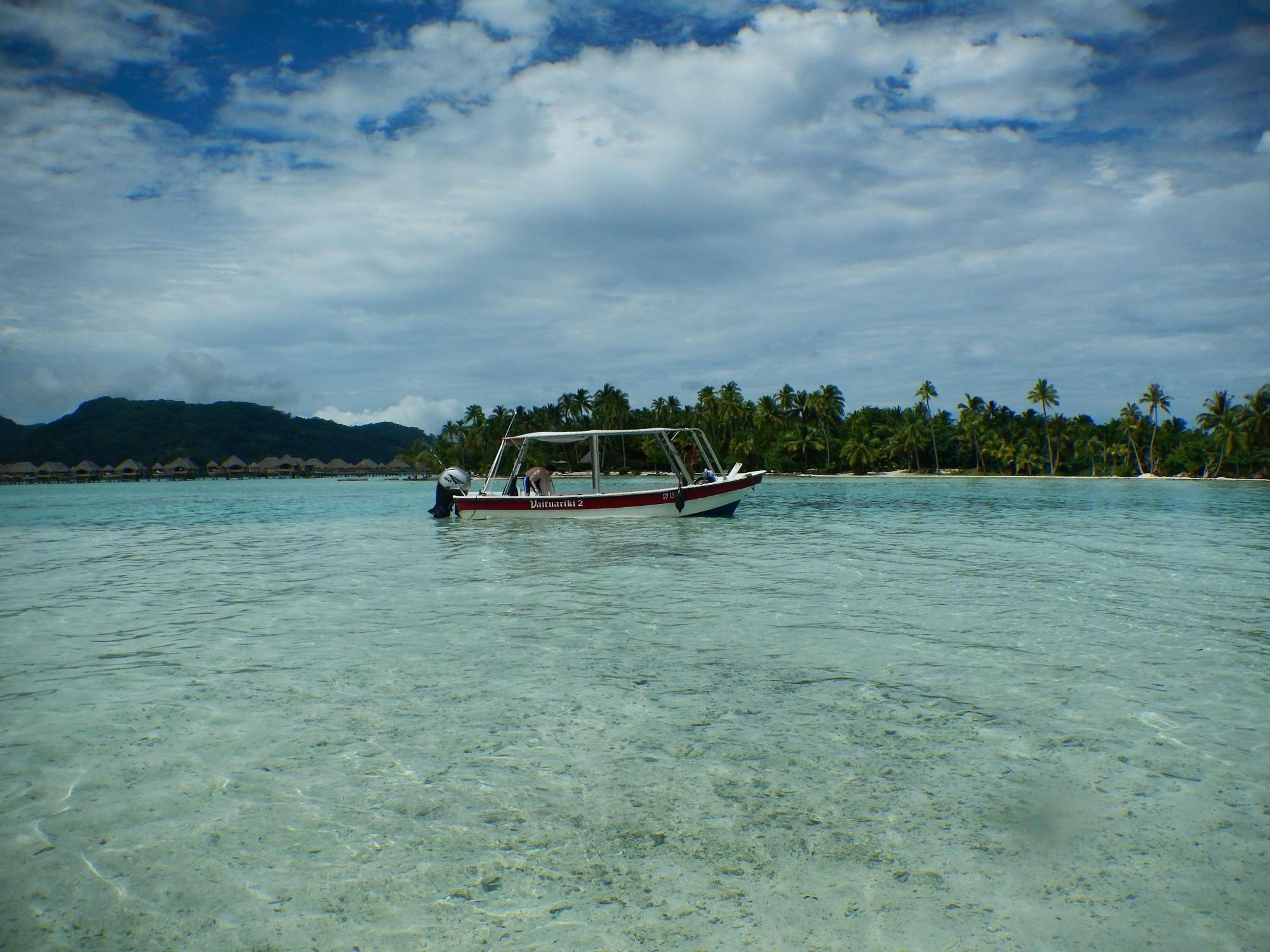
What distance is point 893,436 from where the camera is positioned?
4166 inches

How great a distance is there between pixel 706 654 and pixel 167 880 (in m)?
5.47

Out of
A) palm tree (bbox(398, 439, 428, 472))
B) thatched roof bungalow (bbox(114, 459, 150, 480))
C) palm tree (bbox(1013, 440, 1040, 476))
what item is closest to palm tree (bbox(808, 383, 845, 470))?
palm tree (bbox(1013, 440, 1040, 476))

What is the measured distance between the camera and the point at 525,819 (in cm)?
443

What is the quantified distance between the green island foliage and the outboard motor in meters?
60.2

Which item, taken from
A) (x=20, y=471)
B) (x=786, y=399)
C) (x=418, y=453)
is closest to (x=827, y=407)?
(x=786, y=399)

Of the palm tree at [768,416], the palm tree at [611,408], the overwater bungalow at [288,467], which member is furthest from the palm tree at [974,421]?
the overwater bungalow at [288,467]

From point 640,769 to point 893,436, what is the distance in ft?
350

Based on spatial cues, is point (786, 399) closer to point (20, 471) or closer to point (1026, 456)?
point (1026, 456)

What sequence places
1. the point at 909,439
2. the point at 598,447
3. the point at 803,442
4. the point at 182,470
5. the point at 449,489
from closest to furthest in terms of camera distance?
the point at 598,447, the point at 449,489, the point at 909,439, the point at 803,442, the point at 182,470

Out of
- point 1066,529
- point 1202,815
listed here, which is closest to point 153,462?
point 1066,529

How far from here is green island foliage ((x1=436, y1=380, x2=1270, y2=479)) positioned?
304 feet

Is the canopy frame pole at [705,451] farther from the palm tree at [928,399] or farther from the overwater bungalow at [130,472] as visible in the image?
the overwater bungalow at [130,472]

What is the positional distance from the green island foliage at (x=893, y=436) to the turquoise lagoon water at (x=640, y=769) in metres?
81.9

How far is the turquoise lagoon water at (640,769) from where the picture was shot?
349 centimetres
